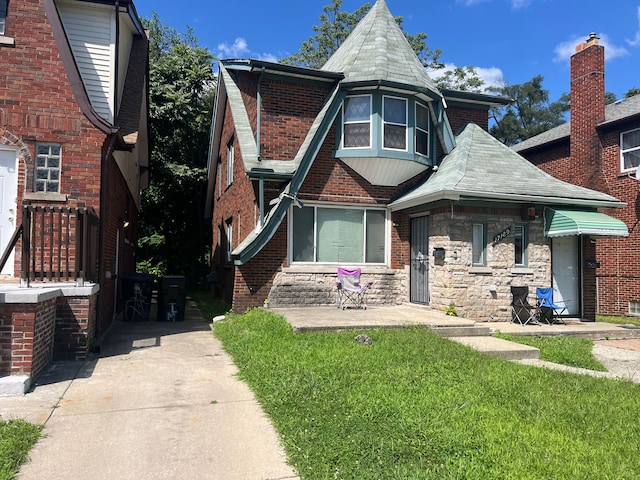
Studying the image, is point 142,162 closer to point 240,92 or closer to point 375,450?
point 240,92

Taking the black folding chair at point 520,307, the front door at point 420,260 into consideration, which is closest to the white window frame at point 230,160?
the front door at point 420,260

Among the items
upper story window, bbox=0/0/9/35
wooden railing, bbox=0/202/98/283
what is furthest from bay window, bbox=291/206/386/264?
upper story window, bbox=0/0/9/35

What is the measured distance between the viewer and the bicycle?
11.6 meters

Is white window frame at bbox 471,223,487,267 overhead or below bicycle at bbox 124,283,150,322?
overhead

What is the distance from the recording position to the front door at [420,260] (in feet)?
38.1

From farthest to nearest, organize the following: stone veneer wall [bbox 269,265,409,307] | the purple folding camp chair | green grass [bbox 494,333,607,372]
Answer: stone veneer wall [bbox 269,265,409,307] < the purple folding camp chair < green grass [bbox 494,333,607,372]

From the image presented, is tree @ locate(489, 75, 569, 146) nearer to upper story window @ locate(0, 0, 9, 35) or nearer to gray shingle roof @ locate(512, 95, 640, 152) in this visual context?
gray shingle roof @ locate(512, 95, 640, 152)

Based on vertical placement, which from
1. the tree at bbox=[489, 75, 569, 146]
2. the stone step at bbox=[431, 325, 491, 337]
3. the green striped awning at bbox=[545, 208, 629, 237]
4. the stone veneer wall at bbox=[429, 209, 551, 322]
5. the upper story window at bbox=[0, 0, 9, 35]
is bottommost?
the stone step at bbox=[431, 325, 491, 337]

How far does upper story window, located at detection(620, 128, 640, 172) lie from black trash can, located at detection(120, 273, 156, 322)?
51.2ft

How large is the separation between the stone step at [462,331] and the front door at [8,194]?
7.71 m

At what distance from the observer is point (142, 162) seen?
18.4 meters

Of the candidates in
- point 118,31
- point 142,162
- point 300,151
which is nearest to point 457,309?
point 300,151

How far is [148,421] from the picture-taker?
4641 millimetres

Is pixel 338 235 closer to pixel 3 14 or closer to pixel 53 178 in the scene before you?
pixel 53 178
